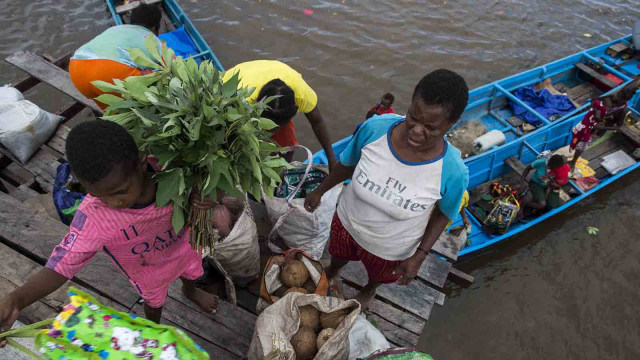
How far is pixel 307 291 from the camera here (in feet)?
9.19

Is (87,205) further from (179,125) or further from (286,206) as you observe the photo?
(286,206)

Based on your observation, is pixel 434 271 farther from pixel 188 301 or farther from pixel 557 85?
pixel 557 85

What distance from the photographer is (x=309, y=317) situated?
2.50 m

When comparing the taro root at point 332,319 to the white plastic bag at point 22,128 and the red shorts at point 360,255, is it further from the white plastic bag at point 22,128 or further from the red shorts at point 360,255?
the white plastic bag at point 22,128

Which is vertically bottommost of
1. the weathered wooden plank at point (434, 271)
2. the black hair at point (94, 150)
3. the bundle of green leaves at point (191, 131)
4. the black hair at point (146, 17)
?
the weathered wooden plank at point (434, 271)

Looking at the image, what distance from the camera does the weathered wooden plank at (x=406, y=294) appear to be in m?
3.26

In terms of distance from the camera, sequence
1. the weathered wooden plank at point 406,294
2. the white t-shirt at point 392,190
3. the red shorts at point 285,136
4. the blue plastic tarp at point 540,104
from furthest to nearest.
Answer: the blue plastic tarp at point 540,104 < the red shorts at point 285,136 < the weathered wooden plank at point 406,294 < the white t-shirt at point 392,190

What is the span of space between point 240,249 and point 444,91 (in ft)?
5.65

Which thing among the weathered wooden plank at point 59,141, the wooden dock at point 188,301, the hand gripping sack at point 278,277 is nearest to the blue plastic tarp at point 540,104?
the wooden dock at point 188,301

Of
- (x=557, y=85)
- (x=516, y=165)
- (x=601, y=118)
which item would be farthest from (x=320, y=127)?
(x=557, y=85)

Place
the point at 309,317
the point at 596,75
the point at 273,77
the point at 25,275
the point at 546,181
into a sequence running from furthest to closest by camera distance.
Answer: the point at 596,75, the point at 546,181, the point at 273,77, the point at 25,275, the point at 309,317

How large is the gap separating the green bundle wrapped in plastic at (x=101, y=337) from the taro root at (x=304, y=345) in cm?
83

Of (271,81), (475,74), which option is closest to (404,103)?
(475,74)

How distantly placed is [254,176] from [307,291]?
1.11 metres
